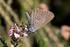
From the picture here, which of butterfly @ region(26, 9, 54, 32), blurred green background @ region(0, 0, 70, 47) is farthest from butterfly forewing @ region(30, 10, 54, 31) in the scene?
blurred green background @ region(0, 0, 70, 47)

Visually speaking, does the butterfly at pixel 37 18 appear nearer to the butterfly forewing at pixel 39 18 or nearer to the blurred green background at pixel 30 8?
the butterfly forewing at pixel 39 18

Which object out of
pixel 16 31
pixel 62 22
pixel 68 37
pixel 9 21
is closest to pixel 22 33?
pixel 16 31

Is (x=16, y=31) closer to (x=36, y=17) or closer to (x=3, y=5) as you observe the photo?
(x=36, y=17)

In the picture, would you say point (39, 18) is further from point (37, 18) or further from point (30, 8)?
point (30, 8)

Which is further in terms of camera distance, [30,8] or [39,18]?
[30,8]

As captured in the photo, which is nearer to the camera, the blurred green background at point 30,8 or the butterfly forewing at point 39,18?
the butterfly forewing at point 39,18

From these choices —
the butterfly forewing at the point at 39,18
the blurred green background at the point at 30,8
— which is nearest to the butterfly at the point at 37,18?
the butterfly forewing at the point at 39,18

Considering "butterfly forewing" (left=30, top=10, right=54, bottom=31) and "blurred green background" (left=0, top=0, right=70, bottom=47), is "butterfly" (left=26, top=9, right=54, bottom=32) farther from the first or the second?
"blurred green background" (left=0, top=0, right=70, bottom=47)

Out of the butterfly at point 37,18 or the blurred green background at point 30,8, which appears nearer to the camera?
the butterfly at point 37,18

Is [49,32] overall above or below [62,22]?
above

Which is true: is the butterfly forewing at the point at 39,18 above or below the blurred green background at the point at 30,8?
above

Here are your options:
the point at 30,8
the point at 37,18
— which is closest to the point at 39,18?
the point at 37,18
